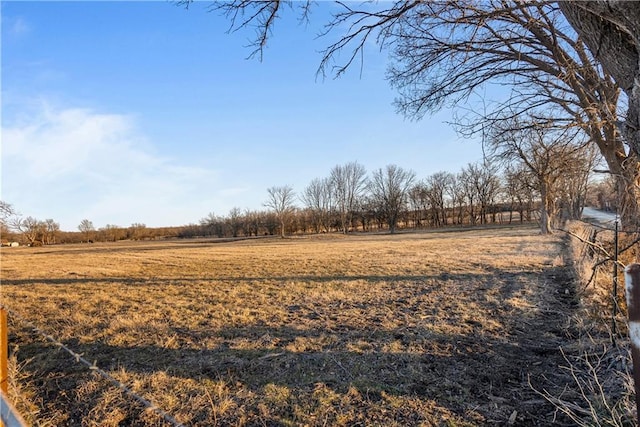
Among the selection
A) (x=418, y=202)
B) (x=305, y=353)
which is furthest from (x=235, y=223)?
(x=305, y=353)

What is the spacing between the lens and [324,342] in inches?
219

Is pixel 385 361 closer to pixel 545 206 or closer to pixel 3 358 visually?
pixel 3 358

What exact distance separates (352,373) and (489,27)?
222 inches

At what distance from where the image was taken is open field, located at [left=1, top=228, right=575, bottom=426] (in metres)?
3.66

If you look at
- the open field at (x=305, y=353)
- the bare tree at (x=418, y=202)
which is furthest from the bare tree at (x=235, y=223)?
the open field at (x=305, y=353)

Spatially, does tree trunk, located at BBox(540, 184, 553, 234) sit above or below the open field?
above

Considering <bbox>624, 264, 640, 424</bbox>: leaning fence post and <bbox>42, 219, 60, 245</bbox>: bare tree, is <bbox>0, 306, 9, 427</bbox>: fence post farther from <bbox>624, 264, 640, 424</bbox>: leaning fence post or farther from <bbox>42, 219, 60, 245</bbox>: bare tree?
<bbox>42, 219, 60, 245</bbox>: bare tree

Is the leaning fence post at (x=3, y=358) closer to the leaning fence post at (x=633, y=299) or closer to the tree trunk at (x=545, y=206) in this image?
the leaning fence post at (x=633, y=299)

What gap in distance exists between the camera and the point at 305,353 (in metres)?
5.11

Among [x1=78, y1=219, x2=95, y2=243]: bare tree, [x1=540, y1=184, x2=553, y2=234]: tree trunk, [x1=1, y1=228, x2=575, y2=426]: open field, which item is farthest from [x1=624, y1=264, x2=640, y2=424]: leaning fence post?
[x1=78, y1=219, x2=95, y2=243]: bare tree

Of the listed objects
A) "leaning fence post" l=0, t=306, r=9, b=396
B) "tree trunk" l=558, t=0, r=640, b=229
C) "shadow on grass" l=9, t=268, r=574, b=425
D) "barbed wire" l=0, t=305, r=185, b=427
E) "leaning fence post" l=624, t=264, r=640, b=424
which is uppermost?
"tree trunk" l=558, t=0, r=640, b=229

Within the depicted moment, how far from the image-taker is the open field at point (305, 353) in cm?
366

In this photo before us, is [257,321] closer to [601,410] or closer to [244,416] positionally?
Result: [244,416]

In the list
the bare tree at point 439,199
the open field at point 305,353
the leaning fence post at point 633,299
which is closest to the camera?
the leaning fence post at point 633,299
